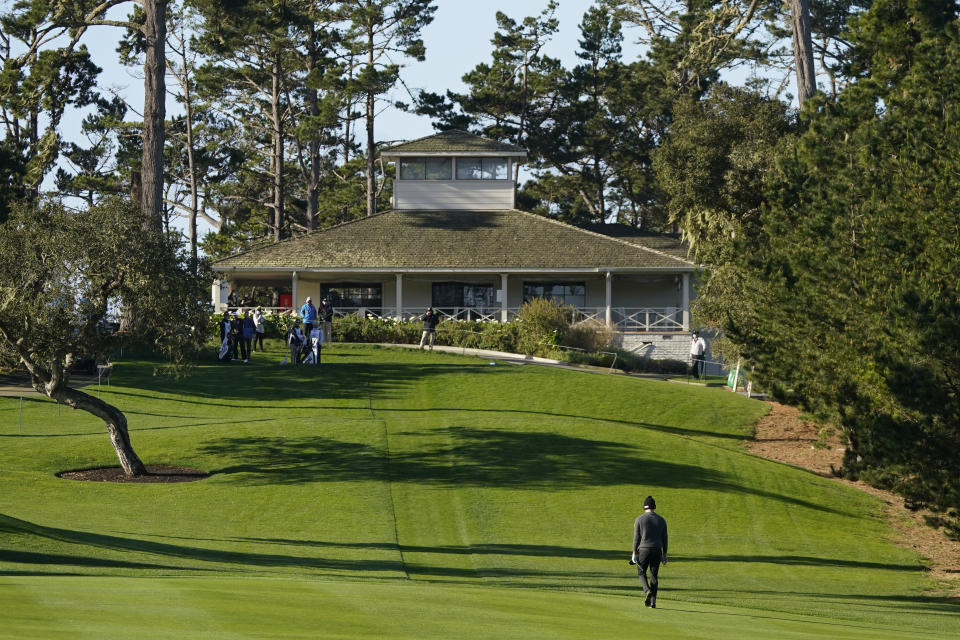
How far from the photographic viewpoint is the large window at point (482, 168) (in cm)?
5194

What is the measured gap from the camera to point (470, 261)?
46438 mm

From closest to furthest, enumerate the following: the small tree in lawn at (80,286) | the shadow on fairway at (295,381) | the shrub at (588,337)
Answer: the small tree in lawn at (80,286), the shadow on fairway at (295,381), the shrub at (588,337)

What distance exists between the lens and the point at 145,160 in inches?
1485

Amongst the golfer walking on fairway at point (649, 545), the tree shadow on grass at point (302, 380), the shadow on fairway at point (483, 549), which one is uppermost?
the tree shadow on grass at point (302, 380)

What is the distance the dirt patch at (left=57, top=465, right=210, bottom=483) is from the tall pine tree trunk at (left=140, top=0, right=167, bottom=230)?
14922mm

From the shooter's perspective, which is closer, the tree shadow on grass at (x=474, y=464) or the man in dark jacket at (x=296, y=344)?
the tree shadow on grass at (x=474, y=464)

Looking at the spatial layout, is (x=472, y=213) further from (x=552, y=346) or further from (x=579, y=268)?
(x=552, y=346)

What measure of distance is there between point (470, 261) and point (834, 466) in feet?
68.1

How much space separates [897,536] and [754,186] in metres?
A: 13.6

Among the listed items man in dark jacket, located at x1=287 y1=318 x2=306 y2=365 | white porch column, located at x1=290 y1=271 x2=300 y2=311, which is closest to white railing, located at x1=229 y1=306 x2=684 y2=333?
white porch column, located at x1=290 y1=271 x2=300 y2=311

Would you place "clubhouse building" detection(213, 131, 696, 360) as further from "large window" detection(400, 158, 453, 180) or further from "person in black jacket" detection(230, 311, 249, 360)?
"person in black jacket" detection(230, 311, 249, 360)

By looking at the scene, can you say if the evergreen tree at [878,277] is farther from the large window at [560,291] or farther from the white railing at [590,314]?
the large window at [560,291]

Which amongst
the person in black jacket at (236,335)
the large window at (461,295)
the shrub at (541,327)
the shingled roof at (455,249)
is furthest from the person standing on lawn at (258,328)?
the shrub at (541,327)

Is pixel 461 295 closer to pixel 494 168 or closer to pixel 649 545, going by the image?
pixel 494 168
